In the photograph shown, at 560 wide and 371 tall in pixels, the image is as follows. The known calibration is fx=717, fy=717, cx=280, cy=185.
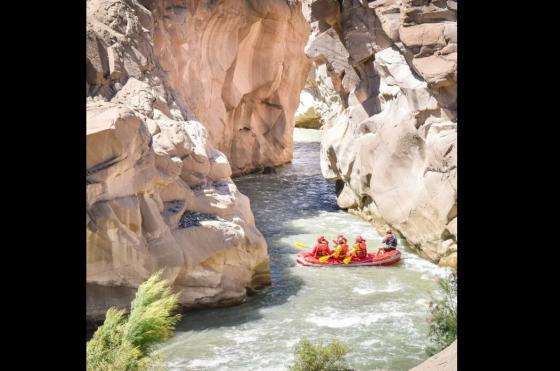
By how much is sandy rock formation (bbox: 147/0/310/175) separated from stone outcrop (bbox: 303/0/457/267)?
3.61 meters

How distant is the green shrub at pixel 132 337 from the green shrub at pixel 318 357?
1.80 meters

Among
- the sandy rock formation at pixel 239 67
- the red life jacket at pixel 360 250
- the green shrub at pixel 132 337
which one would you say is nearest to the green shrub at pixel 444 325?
the green shrub at pixel 132 337

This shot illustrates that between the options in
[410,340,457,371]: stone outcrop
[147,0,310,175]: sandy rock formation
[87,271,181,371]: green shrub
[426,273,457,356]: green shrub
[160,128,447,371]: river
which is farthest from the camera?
[147,0,310,175]: sandy rock formation

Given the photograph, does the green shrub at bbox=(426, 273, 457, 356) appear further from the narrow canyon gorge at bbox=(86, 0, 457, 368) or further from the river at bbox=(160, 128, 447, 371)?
the narrow canyon gorge at bbox=(86, 0, 457, 368)

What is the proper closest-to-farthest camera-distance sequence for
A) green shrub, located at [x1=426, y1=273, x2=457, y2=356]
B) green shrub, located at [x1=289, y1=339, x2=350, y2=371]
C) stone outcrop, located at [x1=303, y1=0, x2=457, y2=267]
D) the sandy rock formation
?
green shrub, located at [x1=289, y1=339, x2=350, y2=371] → green shrub, located at [x1=426, y1=273, x2=457, y2=356] → stone outcrop, located at [x1=303, y1=0, x2=457, y2=267] → the sandy rock formation

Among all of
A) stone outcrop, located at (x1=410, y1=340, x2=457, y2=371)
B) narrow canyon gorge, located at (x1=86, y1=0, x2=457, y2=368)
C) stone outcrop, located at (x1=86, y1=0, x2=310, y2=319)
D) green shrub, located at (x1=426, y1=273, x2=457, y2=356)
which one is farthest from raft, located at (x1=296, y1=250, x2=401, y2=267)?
stone outcrop, located at (x1=410, y1=340, x2=457, y2=371)

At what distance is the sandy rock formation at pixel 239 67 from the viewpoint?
20.9 m

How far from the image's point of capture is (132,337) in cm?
805

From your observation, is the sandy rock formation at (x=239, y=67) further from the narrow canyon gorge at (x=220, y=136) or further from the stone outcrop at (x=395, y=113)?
the stone outcrop at (x=395, y=113)

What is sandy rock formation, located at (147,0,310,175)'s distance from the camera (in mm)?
20930

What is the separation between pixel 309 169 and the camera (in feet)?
98.1

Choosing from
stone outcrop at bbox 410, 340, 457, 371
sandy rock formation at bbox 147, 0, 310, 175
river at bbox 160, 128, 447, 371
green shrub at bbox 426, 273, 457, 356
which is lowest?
river at bbox 160, 128, 447, 371
